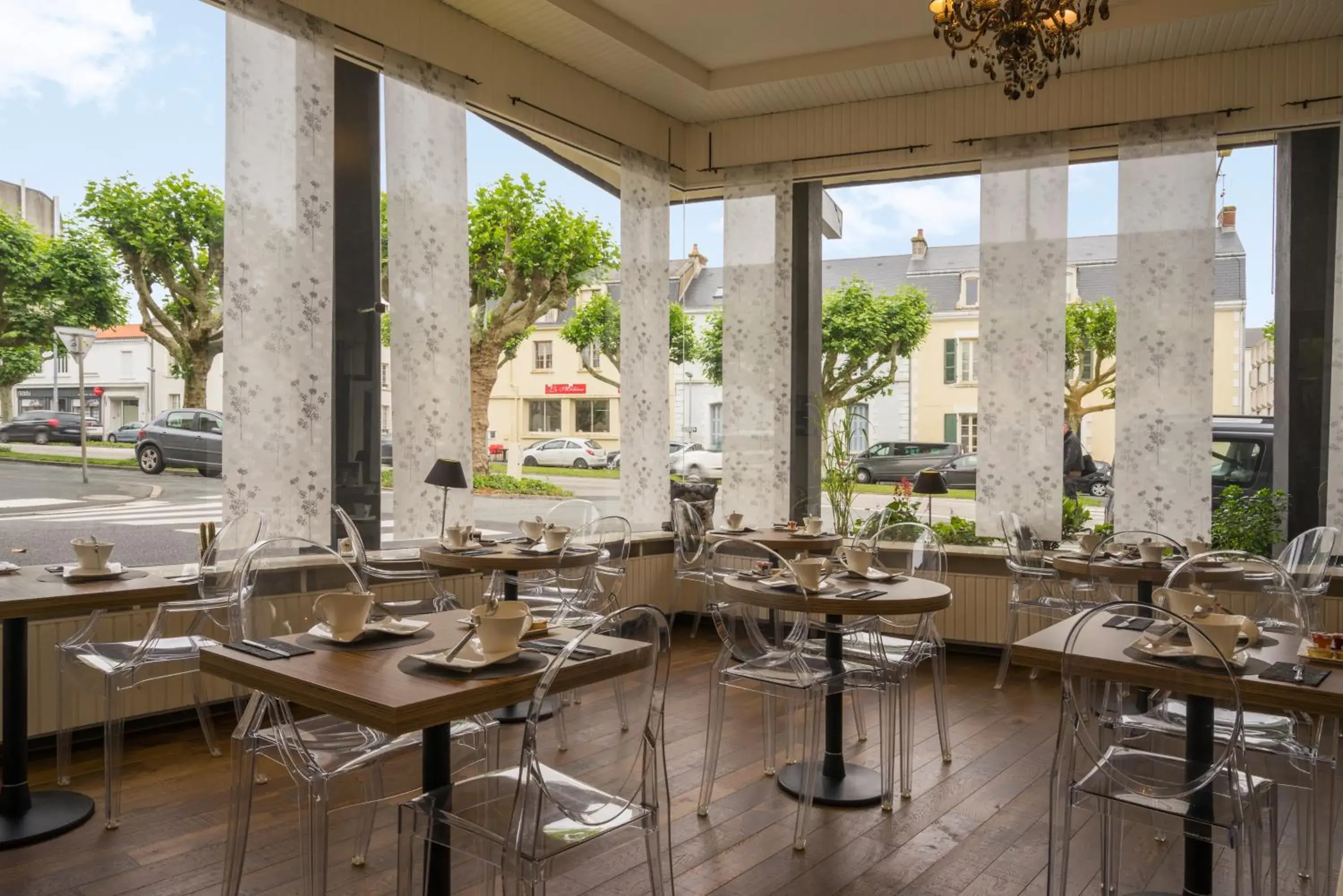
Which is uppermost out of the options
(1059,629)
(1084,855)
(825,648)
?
(1059,629)

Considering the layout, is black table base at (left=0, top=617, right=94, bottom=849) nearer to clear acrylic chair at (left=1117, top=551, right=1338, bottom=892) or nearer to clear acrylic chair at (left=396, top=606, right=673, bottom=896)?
clear acrylic chair at (left=396, top=606, right=673, bottom=896)

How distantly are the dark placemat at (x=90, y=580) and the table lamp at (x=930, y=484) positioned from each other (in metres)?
4.00

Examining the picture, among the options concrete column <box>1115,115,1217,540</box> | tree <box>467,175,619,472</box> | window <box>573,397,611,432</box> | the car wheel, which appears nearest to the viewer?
the car wheel

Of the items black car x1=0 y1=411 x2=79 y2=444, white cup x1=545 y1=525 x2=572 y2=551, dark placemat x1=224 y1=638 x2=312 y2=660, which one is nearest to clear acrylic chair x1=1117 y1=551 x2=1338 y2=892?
dark placemat x1=224 y1=638 x2=312 y2=660

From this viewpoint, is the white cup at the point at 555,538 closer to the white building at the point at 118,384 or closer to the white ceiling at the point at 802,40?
the white building at the point at 118,384

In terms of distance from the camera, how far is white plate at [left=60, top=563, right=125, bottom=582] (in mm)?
3359

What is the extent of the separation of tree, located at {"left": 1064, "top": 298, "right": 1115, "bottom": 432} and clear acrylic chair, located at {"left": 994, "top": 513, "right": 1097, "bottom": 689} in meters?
0.97

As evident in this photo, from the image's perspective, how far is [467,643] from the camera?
2.28m

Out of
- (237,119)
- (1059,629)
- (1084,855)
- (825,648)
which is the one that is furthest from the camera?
(237,119)

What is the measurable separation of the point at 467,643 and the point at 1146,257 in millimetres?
4970

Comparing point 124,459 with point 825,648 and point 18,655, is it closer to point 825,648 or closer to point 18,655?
point 18,655

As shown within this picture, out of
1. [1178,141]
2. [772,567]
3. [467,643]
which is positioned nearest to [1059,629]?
[772,567]

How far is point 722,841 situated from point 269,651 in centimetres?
164

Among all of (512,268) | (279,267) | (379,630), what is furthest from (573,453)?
(379,630)
